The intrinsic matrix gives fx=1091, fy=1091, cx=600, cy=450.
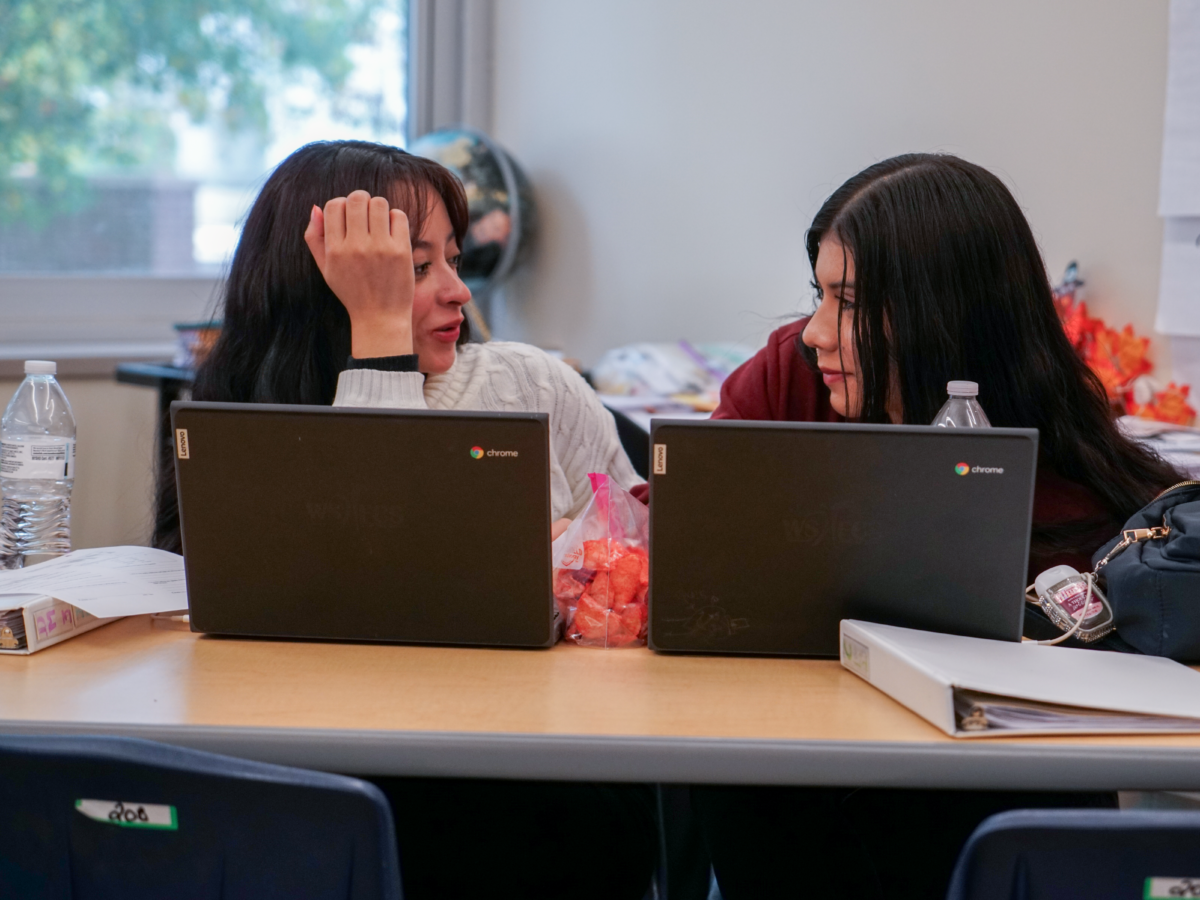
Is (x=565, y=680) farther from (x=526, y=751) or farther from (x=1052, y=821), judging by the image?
(x=1052, y=821)

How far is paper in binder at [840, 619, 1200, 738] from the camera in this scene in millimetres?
761

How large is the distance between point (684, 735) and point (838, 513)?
8.8 inches

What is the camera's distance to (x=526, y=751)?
0.74 m

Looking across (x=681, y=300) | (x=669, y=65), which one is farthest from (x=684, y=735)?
(x=669, y=65)

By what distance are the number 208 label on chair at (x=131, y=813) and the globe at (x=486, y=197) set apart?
2.85 meters

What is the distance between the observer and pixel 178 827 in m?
0.67

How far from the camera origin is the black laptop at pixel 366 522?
0.87m

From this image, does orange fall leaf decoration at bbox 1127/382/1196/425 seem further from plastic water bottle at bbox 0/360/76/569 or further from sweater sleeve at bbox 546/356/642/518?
plastic water bottle at bbox 0/360/76/569

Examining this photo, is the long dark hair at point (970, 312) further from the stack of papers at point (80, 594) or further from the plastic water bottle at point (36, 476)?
the plastic water bottle at point (36, 476)

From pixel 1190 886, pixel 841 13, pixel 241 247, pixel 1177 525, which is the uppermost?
pixel 841 13

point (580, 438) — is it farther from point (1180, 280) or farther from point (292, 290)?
point (1180, 280)

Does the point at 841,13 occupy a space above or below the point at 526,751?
above

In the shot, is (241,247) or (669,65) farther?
(669,65)

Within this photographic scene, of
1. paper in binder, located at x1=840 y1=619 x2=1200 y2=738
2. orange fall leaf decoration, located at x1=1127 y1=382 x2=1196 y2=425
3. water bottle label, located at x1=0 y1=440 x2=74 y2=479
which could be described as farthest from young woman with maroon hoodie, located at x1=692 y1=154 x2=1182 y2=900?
water bottle label, located at x1=0 y1=440 x2=74 y2=479
